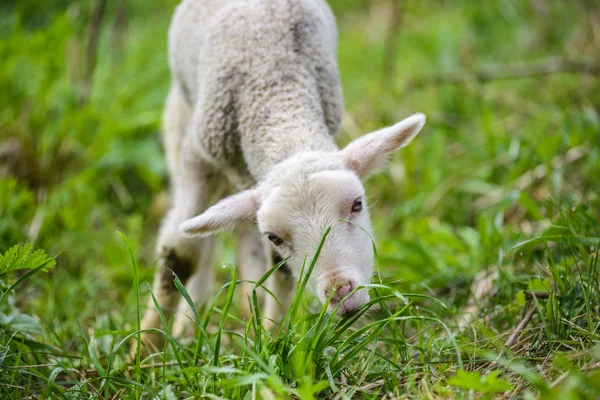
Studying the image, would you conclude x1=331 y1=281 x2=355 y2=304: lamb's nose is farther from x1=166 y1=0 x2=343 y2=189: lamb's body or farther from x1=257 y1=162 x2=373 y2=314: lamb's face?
x1=166 y1=0 x2=343 y2=189: lamb's body

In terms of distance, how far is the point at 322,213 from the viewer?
2.61 m

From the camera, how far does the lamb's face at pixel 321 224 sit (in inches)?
98.7

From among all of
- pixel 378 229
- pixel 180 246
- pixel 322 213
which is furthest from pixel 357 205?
pixel 378 229

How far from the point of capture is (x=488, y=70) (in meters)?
6.16

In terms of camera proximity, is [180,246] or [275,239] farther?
[180,246]

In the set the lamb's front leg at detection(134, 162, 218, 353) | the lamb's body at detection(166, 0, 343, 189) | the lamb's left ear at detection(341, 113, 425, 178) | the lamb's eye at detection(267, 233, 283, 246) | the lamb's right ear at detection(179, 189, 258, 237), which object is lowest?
the lamb's front leg at detection(134, 162, 218, 353)

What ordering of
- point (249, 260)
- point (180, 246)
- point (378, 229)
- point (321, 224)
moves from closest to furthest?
point (321, 224) → point (180, 246) → point (249, 260) → point (378, 229)

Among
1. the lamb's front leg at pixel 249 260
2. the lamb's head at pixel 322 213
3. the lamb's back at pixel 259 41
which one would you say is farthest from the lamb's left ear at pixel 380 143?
the lamb's front leg at pixel 249 260

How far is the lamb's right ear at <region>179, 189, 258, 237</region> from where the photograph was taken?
277 cm

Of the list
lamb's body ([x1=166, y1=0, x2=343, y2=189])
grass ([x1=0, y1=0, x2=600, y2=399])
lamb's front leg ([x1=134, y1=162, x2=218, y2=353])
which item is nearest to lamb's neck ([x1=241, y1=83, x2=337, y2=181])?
lamb's body ([x1=166, y1=0, x2=343, y2=189])

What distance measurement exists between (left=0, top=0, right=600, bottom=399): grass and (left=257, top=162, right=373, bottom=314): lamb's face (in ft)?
0.44

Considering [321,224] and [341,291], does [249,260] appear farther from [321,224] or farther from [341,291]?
[341,291]

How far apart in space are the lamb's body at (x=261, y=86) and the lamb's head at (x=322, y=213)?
0.73ft

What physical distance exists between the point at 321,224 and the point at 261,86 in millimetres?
947
